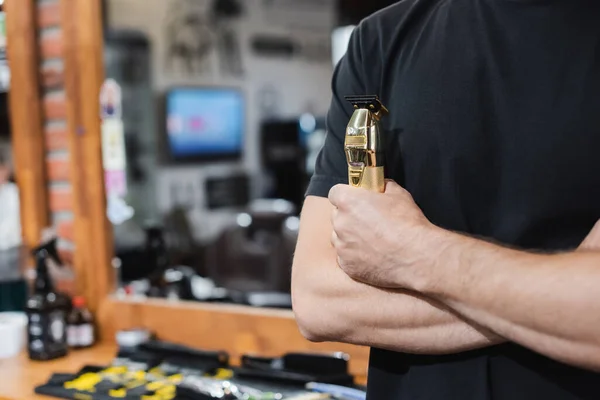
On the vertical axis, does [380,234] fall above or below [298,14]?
below

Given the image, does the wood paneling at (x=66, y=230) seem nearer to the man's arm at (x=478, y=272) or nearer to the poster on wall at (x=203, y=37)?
the man's arm at (x=478, y=272)

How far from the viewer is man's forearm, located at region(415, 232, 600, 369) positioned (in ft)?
2.43

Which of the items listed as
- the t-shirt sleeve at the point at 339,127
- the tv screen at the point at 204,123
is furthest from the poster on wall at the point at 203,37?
the t-shirt sleeve at the point at 339,127

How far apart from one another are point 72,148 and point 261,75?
11.9 feet

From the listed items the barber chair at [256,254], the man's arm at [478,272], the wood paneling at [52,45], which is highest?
the wood paneling at [52,45]

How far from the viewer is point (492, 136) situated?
0.90 meters

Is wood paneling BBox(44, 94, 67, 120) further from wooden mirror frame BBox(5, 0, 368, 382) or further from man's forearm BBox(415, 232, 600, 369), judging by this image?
man's forearm BBox(415, 232, 600, 369)

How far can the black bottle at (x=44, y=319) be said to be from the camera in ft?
5.55

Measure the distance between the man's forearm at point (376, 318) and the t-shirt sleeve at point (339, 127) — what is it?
124 mm

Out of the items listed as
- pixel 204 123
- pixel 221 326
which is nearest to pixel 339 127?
pixel 221 326

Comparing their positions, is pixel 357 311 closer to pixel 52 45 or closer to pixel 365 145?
pixel 365 145

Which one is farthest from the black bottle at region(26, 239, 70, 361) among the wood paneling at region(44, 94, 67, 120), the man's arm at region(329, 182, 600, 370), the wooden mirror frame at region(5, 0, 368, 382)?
the man's arm at region(329, 182, 600, 370)

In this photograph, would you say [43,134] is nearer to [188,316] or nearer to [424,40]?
[188,316]

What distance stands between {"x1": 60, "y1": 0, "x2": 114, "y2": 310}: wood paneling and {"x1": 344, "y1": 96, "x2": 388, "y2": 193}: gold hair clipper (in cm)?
111
